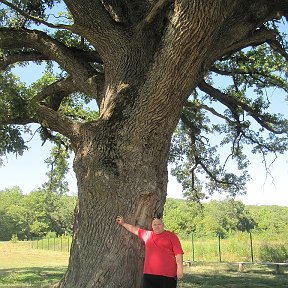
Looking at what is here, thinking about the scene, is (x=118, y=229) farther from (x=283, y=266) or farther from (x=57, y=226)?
(x=57, y=226)

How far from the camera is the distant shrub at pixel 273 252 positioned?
23.4 meters

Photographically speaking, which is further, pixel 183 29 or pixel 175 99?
pixel 175 99

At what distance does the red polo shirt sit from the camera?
19.5 feet

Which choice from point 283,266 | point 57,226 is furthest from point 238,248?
point 57,226

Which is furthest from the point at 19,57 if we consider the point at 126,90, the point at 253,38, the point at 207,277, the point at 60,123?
the point at 207,277

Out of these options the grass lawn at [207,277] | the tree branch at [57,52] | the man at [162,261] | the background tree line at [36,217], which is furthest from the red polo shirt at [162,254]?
the background tree line at [36,217]

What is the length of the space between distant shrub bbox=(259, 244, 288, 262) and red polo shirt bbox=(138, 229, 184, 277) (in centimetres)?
1906

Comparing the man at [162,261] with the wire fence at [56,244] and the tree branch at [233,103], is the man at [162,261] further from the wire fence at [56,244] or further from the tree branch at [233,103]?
the wire fence at [56,244]

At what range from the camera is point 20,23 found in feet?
33.9

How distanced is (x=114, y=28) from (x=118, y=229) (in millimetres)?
3761

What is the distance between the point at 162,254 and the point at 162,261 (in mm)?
97

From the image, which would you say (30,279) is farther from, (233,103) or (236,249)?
(236,249)

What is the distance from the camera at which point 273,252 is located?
2375 cm

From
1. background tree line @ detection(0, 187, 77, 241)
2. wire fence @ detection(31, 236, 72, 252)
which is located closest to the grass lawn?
wire fence @ detection(31, 236, 72, 252)
